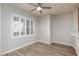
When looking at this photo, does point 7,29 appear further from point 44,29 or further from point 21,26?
point 44,29

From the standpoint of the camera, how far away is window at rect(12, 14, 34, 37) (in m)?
3.28

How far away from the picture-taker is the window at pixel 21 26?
328 centimetres

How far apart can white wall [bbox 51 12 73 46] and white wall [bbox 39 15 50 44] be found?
448 millimetres

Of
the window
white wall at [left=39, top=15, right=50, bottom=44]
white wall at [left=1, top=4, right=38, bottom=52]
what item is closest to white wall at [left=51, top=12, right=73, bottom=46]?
white wall at [left=39, top=15, right=50, bottom=44]

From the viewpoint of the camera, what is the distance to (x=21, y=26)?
385 centimetres

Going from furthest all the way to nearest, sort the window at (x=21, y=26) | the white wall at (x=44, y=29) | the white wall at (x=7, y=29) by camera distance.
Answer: the white wall at (x=44, y=29)
the window at (x=21, y=26)
the white wall at (x=7, y=29)

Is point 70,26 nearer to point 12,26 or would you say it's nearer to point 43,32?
point 43,32

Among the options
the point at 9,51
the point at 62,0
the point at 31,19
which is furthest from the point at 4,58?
the point at 31,19

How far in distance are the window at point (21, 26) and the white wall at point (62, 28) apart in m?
1.61

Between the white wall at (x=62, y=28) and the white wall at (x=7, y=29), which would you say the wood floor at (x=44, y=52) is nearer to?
the white wall at (x=7, y=29)

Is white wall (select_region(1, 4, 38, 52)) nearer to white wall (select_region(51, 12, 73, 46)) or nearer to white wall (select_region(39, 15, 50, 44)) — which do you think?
white wall (select_region(39, 15, 50, 44))

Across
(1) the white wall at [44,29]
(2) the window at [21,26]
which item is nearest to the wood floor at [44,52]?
(2) the window at [21,26]

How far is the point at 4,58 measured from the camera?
28.7 inches

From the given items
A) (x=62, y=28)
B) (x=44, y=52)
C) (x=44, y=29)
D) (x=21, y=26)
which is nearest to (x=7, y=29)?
(x=21, y=26)
